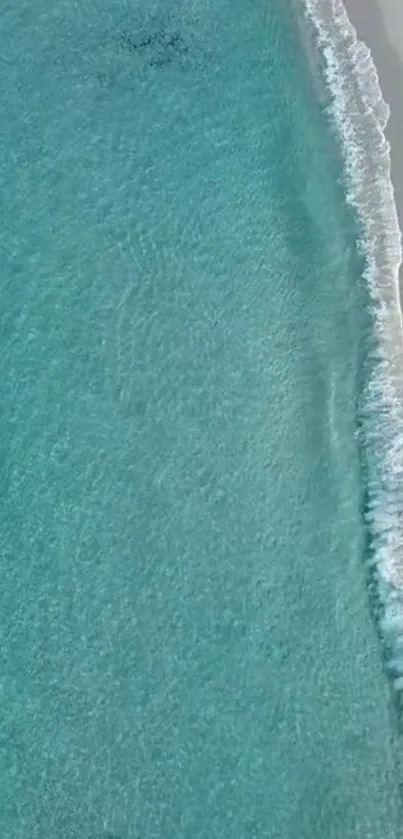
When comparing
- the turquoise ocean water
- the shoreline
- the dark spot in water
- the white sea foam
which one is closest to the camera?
the turquoise ocean water

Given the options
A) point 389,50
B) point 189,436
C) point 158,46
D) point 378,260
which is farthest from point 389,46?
point 189,436

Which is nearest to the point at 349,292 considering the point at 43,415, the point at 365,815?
the point at 43,415

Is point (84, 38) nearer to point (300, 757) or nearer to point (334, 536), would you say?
point (334, 536)

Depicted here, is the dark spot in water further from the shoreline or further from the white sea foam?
the shoreline

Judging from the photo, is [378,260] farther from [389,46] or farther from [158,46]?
[158,46]

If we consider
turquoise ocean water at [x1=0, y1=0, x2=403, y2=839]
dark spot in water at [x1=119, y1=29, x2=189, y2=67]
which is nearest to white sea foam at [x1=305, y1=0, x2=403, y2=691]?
turquoise ocean water at [x1=0, y1=0, x2=403, y2=839]

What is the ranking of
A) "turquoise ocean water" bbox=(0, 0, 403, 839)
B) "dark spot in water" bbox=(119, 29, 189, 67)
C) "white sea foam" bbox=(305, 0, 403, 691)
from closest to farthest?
"turquoise ocean water" bbox=(0, 0, 403, 839)
"white sea foam" bbox=(305, 0, 403, 691)
"dark spot in water" bbox=(119, 29, 189, 67)

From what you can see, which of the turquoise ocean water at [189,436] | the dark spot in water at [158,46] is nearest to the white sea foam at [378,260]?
the turquoise ocean water at [189,436]
